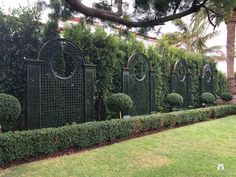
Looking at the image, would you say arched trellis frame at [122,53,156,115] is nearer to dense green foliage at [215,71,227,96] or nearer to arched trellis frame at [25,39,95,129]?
arched trellis frame at [25,39,95,129]

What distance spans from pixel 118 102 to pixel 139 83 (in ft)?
6.76

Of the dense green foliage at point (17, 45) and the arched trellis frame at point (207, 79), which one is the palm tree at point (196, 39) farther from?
the dense green foliage at point (17, 45)

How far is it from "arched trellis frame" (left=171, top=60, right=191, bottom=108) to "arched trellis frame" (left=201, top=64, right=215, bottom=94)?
159cm

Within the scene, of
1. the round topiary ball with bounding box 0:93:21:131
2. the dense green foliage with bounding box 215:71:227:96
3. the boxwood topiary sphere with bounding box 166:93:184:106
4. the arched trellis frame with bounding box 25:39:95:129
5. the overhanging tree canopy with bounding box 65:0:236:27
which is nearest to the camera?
the overhanging tree canopy with bounding box 65:0:236:27

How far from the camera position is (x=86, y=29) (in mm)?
8367

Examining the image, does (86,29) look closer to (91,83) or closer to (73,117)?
(91,83)

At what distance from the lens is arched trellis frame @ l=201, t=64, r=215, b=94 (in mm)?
14414

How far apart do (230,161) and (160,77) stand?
6.45 metres

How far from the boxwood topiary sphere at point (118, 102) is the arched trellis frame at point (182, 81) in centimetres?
437

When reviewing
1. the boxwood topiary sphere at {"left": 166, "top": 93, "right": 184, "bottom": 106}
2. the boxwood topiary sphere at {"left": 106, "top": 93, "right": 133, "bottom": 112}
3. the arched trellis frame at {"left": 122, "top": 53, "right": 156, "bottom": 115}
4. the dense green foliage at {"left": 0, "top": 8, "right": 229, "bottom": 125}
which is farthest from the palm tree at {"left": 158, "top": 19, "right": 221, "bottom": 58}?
the boxwood topiary sphere at {"left": 106, "top": 93, "right": 133, "bottom": 112}

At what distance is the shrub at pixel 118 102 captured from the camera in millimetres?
8117

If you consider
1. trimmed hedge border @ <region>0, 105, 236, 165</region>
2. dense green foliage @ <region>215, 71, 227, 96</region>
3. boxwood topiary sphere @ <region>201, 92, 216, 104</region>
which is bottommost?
trimmed hedge border @ <region>0, 105, 236, 165</region>

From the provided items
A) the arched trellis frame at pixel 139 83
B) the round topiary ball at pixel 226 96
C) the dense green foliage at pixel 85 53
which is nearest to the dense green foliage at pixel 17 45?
Answer: the dense green foliage at pixel 85 53

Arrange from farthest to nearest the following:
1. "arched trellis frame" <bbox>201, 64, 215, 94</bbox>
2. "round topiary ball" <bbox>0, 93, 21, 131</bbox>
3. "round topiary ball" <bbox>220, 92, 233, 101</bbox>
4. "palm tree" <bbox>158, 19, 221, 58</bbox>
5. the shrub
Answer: "palm tree" <bbox>158, 19, 221, 58</bbox> < "round topiary ball" <bbox>220, 92, 233, 101</bbox> < "arched trellis frame" <bbox>201, 64, 215, 94</bbox> < the shrub < "round topiary ball" <bbox>0, 93, 21, 131</bbox>
